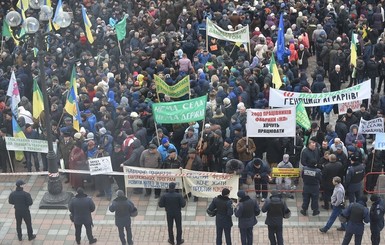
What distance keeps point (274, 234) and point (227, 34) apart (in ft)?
33.2

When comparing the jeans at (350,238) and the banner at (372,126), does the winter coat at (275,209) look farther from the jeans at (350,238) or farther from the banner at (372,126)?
the banner at (372,126)

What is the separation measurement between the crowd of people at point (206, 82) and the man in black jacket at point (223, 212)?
203 centimetres

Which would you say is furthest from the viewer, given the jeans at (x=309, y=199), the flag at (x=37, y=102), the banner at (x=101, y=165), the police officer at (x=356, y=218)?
the flag at (x=37, y=102)

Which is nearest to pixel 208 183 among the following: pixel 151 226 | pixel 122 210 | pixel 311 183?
pixel 151 226

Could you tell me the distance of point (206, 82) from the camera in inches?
854

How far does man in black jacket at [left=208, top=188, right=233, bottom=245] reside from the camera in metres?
15.1

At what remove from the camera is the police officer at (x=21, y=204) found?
16.0m

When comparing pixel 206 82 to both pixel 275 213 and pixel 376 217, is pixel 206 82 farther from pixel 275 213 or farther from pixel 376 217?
pixel 376 217

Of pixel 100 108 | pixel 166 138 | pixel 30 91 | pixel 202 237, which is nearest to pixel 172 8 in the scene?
pixel 30 91

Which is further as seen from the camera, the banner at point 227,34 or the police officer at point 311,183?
the banner at point 227,34

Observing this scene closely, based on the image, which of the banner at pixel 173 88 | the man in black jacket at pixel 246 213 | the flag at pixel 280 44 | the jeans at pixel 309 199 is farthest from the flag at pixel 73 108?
the flag at pixel 280 44

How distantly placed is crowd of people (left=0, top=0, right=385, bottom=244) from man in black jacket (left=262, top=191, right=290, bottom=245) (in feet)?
5.96

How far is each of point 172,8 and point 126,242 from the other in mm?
14117

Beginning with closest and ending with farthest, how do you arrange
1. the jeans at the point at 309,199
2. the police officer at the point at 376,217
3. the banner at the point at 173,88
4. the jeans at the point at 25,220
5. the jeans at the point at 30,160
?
the police officer at the point at 376,217, the jeans at the point at 25,220, the jeans at the point at 309,199, the jeans at the point at 30,160, the banner at the point at 173,88
